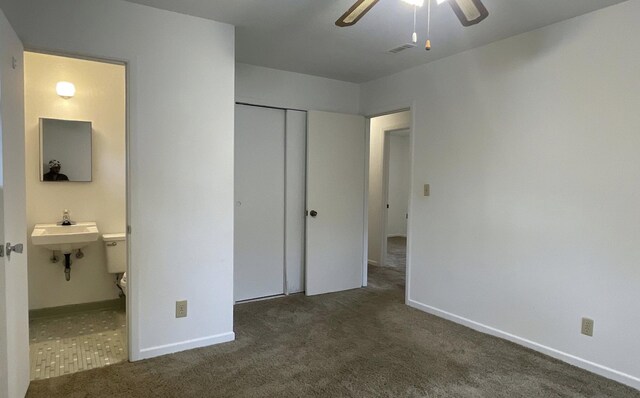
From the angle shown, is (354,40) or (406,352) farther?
(354,40)

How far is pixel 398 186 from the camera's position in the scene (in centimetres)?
884

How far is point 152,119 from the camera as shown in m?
2.58

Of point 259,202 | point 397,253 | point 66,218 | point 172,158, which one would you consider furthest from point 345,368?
point 397,253

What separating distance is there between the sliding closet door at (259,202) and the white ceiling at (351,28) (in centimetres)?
64

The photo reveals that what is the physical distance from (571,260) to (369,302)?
74.1 inches

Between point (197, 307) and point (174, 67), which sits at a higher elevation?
point (174, 67)

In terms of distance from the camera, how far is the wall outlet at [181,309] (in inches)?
108

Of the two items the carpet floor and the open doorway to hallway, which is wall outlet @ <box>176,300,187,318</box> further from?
the open doorway to hallway

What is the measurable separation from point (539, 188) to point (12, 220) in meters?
3.24

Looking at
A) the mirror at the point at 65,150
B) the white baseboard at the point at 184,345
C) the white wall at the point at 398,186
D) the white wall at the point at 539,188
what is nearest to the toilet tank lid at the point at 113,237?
the mirror at the point at 65,150

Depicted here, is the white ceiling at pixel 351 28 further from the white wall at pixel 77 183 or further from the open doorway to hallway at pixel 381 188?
the open doorway to hallway at pixel 381 188

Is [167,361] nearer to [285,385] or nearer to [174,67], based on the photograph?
[285,385]

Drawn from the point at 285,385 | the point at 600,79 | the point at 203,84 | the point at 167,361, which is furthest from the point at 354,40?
the point at 167,361

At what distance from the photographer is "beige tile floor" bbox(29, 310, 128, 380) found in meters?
2.52
